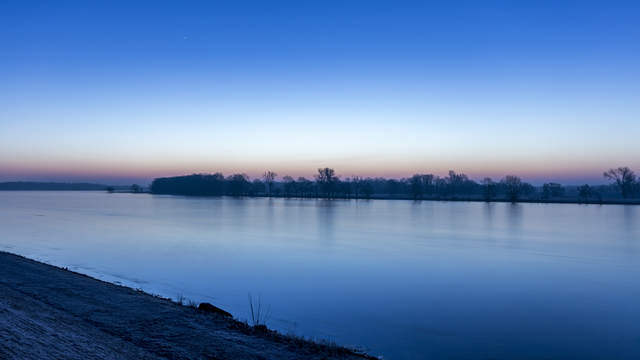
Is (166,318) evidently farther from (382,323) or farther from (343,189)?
(343,189)

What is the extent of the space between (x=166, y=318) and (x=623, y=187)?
126 meters

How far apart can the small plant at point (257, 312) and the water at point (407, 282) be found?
0.21 metres

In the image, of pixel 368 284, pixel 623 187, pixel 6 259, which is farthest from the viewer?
pixel 623 187

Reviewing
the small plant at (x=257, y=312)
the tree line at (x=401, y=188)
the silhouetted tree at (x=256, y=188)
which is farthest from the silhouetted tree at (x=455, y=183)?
the small plant at (x=257, y=312)

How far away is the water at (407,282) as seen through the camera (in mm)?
9922

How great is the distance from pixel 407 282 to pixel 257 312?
5.94 meters

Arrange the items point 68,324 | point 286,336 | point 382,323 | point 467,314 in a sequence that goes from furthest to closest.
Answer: point 467,314, point 382,323, point 286,336, point 68,324

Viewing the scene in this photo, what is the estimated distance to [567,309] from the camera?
12.2 m

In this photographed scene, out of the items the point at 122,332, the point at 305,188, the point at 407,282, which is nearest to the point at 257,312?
the point at 122,332

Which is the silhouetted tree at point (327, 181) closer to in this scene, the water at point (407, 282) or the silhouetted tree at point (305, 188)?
the silhouetted tree at point (305, 188)

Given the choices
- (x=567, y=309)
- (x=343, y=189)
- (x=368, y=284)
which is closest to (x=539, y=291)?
(x=567, y=309)

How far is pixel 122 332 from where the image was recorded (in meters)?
8.45

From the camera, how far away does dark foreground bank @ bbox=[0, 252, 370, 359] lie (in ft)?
23.1

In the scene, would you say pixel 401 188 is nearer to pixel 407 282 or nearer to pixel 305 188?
pixel 305 188
